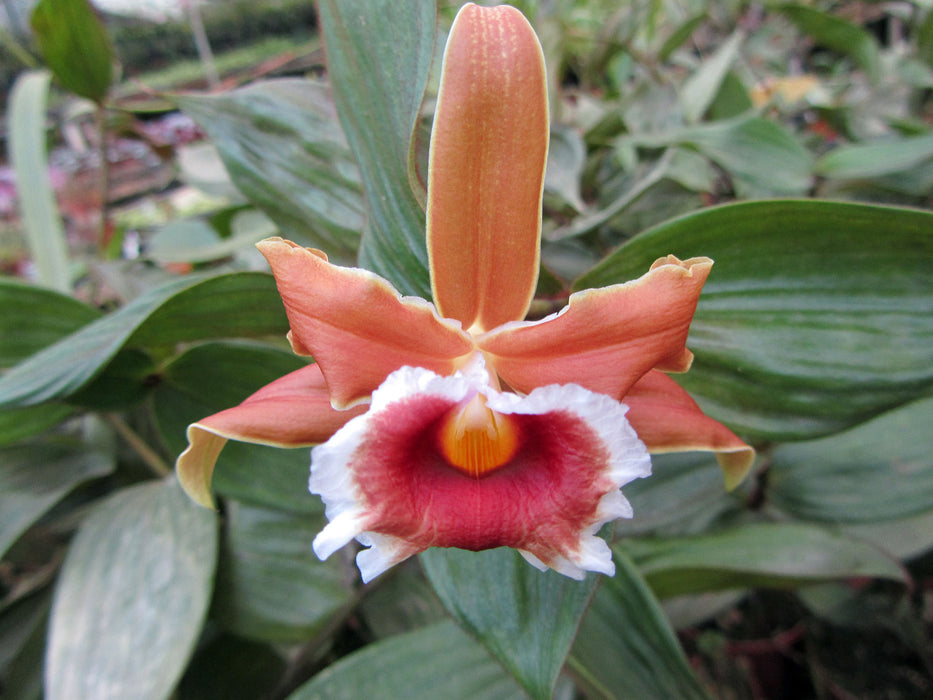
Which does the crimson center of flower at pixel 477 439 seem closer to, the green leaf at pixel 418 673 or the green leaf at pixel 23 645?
the green leaf at pixel 418 673

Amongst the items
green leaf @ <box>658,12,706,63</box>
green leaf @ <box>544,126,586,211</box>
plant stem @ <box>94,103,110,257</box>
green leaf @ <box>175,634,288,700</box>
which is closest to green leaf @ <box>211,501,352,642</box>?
green leaf @ <box>175,634,288,700</box>

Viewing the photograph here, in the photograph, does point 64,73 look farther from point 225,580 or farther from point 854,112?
point 854,112

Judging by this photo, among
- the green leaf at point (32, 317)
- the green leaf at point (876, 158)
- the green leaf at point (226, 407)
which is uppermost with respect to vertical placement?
the green leaf at point (876, 158)

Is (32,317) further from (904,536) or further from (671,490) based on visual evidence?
(904,536)

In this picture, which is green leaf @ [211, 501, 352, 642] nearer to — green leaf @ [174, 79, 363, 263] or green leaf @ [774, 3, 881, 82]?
green leaf @ [174, 79, 363, 263]

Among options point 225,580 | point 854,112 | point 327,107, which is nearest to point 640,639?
point 225,580

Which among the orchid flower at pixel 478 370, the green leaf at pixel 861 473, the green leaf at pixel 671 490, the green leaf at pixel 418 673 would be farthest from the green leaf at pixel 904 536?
the orchid flower at pixel 478 370
